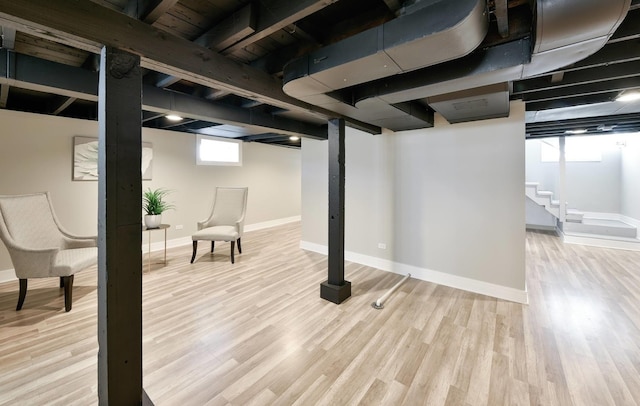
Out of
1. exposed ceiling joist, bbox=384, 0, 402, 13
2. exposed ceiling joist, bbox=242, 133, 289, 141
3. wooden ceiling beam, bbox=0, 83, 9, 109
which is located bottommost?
exposed ceiling joist, bbox=384, 0, 402, 13

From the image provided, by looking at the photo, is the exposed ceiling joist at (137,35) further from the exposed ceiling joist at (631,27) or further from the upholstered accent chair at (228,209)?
the upholstered accent chair at (228,209)

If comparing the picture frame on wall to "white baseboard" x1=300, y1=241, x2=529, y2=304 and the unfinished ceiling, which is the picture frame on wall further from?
"white baseboard" x1=300, y1=241, x2=529, y2=304

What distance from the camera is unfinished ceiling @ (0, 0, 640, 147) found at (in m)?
1.21

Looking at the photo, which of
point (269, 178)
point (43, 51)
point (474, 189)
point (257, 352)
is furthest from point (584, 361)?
point (269, 178)

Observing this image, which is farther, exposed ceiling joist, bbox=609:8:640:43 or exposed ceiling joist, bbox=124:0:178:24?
exposed ceiling joist, bbox=609:8:640:43

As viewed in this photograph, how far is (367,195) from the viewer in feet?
13.4

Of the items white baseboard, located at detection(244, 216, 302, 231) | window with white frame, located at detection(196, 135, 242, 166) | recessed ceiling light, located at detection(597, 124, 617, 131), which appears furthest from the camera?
white baseboard, located at detection(244, 216, 302, 231)

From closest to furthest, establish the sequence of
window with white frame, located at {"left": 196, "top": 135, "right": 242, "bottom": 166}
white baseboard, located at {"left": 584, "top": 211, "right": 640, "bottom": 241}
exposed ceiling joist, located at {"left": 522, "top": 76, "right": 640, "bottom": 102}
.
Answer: exposed ceiling joist, located at {"left": 522, "top": 76, "right": 640, "bottom": 102} → window with white frame, located at {"left": 196, "top": 135, "right": 242, "bottom": 166} → white baseboard, located at {"left": 584, "top": 211, "right": 640, "bottom": 241}

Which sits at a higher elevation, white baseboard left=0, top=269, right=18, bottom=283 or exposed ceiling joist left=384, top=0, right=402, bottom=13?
exposed ceiling joist left=384, top=0, right=402, bottom=13

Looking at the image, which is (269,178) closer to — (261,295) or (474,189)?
(261,295)

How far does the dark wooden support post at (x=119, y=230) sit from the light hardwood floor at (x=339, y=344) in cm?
43

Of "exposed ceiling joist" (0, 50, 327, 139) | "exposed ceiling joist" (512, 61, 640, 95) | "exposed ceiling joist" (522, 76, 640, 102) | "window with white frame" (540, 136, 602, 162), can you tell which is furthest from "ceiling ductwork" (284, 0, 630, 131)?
"window with white frame" (540, 136, 602, 162)

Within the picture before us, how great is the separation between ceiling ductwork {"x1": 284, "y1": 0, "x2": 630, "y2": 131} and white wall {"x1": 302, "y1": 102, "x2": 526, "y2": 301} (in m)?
0.66

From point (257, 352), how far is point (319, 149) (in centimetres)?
356
